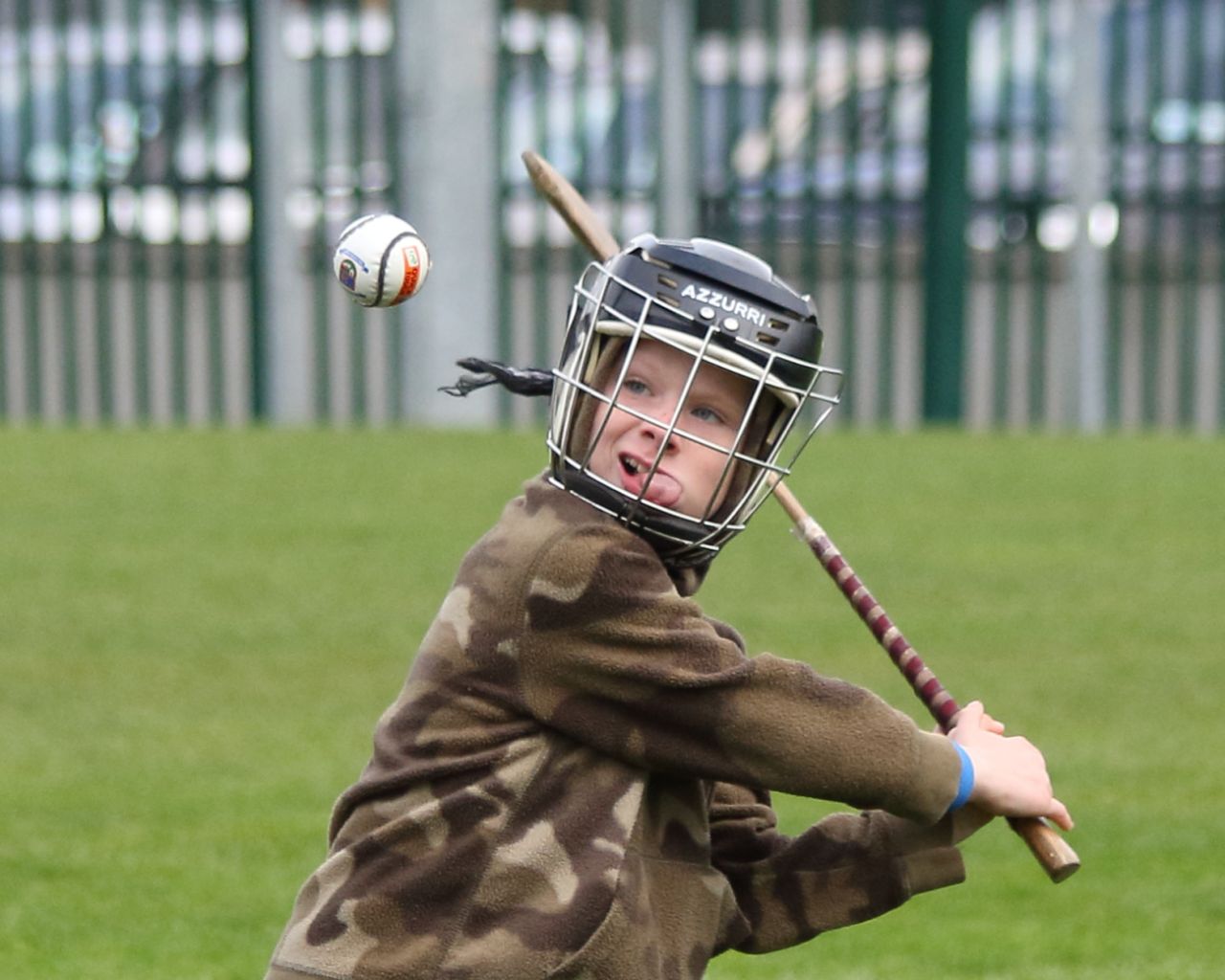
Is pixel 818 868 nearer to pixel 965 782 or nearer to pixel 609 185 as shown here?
pixel 965 782

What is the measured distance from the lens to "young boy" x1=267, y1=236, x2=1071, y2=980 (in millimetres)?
2777

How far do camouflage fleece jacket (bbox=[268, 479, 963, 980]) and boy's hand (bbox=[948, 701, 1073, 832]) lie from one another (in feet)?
0.20

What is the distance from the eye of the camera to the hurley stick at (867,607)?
295 cm

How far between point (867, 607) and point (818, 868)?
0.35 meters

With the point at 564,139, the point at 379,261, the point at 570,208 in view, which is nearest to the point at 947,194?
the point at 564,139

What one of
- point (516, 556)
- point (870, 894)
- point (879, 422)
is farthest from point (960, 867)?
point (879, 422)

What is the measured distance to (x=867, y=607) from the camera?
3168mm

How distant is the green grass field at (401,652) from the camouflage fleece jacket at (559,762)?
5.36 feet

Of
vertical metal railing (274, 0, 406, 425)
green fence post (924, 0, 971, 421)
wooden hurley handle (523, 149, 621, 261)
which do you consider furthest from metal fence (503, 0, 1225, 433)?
wooden hurley handle (523, 149, 621, 261)

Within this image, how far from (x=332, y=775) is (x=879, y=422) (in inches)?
486

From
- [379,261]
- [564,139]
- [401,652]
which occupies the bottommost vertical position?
[401,652]

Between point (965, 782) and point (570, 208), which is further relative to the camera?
point (570, 208)

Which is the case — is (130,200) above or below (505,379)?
above

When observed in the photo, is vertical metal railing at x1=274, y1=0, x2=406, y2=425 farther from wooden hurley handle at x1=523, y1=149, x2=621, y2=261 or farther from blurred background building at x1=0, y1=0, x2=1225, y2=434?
wooden hurley handle at x1=523, y1=149, x2=621, y2=261
